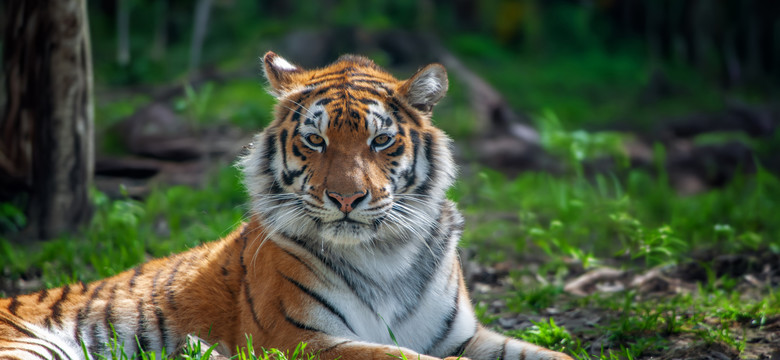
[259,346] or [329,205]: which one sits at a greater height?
[329,205]

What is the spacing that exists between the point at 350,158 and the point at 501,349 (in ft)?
3.49

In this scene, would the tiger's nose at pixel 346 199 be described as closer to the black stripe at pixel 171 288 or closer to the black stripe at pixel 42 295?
the black stripe at pixel 171 288

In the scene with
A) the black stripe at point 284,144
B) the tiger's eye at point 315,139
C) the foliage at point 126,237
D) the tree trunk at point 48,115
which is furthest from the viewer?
the tree trunk at point 48,115

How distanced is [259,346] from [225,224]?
251cm

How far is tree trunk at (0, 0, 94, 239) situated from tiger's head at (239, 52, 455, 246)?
7.97 feet

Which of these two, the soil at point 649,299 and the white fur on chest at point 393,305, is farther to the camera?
the soil at point 649,299

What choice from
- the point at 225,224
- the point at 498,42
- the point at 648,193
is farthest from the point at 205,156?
the point at 498,42

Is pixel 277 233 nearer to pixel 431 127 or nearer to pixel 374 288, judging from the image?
pixel 374 288

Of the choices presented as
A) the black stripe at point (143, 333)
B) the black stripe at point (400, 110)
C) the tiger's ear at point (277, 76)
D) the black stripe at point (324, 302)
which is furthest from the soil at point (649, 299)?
the black stripe at point (143, 333)

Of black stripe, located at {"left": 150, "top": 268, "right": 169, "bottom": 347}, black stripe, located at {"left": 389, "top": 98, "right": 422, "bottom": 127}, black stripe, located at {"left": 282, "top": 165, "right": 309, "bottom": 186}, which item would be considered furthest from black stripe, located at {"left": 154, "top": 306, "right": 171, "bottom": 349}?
black stripe, located at {"left": 389, "top": 98, "right": 422, "bottom": 127}

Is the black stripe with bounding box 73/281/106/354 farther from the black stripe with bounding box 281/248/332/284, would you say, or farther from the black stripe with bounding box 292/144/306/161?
the black stripe with bounding box 292/144/306/161

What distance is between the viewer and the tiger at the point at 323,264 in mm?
3188

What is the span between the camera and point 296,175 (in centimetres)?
333

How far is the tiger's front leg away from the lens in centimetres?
324
